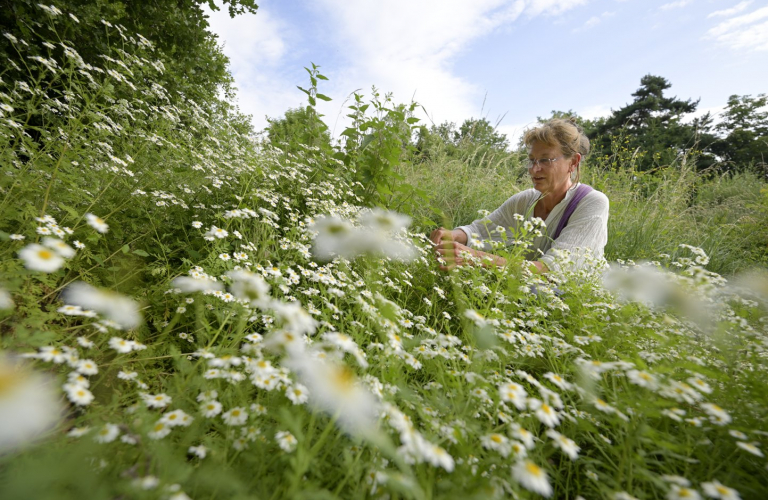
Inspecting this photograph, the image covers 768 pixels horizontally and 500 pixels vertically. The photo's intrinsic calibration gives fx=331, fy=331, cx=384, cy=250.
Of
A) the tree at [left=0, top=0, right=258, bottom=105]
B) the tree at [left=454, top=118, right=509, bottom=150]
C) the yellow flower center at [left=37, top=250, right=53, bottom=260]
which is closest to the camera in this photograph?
the yellow flower center at [left=37, top=250, right=53, bottom=260]

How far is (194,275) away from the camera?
54.8 inches

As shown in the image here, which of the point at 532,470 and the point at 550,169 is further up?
the point at 550,169

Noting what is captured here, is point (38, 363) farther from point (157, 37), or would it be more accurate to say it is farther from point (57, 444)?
point (157, 37)

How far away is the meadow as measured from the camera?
29.6 inches

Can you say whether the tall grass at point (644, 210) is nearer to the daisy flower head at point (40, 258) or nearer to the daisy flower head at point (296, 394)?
the daisy flower head at point (296, 394)

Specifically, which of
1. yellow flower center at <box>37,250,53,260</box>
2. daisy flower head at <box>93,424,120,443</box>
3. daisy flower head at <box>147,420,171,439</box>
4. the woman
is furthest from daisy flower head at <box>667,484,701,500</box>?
the woman

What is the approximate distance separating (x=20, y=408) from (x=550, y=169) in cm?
341

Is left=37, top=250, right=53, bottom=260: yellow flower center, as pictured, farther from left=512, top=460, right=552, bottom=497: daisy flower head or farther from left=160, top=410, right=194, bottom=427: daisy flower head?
left=512, top=460, right=552, bottom=497: daisy flower head

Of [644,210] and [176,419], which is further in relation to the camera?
[644,210]

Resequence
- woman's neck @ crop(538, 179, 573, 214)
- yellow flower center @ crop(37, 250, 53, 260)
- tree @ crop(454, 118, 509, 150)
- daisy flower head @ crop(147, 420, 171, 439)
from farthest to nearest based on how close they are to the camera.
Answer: tree @ crop(454, 118, 509, 150)
woman's neck @ crop(538, 179, 573, 214)
yellow flower center @ crop(37, 250, 53, 260)
daisy flower head @ crop(147, 420, 171, 439)

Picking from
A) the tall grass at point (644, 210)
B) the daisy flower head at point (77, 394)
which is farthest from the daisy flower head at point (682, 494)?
the tall grass at point (644, 210)

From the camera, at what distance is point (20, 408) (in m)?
0.69

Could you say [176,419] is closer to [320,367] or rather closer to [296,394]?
[296,394]

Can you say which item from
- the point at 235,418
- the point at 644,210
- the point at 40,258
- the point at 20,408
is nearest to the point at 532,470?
the point at 235,418
